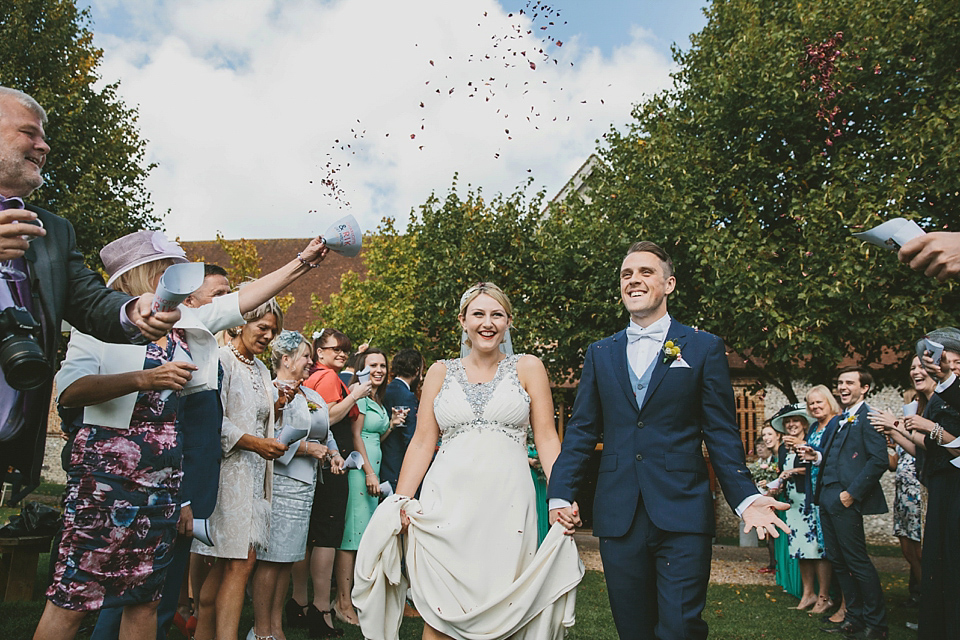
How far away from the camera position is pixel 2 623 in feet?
18.0

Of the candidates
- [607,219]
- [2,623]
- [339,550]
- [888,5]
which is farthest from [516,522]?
[888,5]

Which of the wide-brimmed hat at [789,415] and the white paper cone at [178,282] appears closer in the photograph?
the white paper cone at [178,282]

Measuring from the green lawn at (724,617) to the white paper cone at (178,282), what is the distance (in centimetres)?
403

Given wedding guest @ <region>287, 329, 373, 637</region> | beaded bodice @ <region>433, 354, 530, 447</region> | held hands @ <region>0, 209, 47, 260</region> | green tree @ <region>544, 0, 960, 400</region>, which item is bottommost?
wedding guest @ <region>287, 329, 373, 637</region>

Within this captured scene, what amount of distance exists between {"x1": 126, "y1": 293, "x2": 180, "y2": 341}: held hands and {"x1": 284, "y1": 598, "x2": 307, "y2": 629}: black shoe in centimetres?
429

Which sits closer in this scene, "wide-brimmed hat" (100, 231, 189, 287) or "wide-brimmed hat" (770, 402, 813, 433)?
"wide-brimmed hat" (100, 231, 189, 287)

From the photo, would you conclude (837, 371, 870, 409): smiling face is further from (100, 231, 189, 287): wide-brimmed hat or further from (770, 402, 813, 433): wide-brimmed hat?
(100, 231, 189, 287): wide-brimmed hat

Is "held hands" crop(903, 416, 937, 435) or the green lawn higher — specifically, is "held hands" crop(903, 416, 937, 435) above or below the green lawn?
above

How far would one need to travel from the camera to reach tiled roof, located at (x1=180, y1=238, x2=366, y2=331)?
3097 centimetres

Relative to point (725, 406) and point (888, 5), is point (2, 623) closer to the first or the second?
point (725, 406)

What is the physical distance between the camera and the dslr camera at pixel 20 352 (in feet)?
7.36

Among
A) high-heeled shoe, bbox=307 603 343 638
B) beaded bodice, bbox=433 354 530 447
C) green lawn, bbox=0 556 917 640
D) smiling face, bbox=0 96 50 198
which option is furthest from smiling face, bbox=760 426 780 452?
smiling face, bbox=0 96 50 198

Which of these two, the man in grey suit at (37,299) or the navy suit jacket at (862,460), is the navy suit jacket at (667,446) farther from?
the navy suit jacket at (862,460)

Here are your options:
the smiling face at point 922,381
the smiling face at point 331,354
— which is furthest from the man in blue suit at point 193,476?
the smiling face at point 922,381
